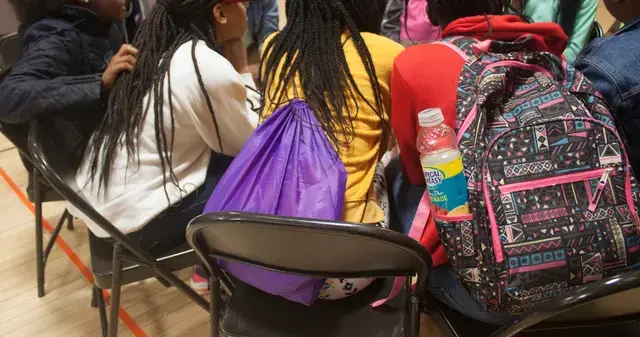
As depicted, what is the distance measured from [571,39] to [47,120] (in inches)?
62.6

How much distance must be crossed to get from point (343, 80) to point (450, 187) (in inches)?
13.7

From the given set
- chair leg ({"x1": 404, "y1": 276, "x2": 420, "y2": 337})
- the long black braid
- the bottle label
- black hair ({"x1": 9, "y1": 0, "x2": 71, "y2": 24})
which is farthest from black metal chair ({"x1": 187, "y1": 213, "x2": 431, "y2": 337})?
black hair ({"x1": 9, "y1": 0, "x2": 71, "y2": 24})

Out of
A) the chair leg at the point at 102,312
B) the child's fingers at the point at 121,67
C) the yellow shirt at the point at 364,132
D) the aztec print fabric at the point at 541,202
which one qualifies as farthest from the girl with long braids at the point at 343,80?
the chair leg at the point at 102,312

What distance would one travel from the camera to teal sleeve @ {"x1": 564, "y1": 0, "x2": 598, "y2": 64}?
5.49 feet

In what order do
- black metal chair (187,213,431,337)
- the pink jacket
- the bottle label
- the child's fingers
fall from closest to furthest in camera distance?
1. black metal chair (187,213,431,337)
2. the bottle label
3. the child's fingers
4. the pink jacket

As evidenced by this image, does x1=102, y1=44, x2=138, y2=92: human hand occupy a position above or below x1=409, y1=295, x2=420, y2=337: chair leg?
above

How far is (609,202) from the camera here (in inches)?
33.4

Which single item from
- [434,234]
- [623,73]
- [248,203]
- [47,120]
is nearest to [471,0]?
[623,73]

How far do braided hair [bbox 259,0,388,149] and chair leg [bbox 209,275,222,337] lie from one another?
36 cm

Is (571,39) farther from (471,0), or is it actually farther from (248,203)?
(248,203)

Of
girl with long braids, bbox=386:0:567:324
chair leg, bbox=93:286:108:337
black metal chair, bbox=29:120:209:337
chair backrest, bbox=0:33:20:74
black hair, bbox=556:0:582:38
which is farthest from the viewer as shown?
black hair, bbox=556:0:582:38

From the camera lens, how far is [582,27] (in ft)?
5.54

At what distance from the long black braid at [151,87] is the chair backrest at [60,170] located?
0.24 ft

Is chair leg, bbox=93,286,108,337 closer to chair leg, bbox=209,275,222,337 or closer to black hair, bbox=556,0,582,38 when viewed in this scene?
chair leg, bbox=209,275,222,337
